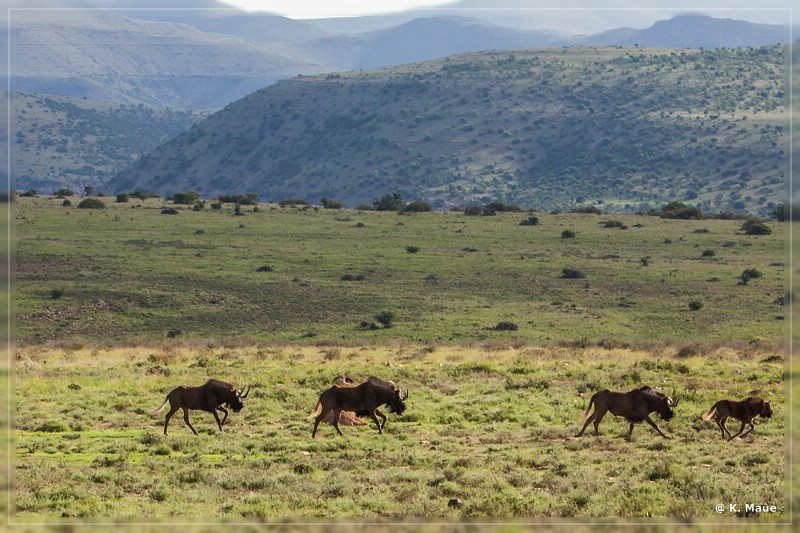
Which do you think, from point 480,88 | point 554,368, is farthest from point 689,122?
point 554,368

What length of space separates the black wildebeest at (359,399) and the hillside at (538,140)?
108567 millimetres

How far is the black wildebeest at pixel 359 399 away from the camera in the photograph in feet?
56.9

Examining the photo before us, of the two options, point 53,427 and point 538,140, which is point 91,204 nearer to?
point 53,427

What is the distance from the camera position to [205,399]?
17.8 m

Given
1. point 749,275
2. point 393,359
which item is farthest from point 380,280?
point 393,359

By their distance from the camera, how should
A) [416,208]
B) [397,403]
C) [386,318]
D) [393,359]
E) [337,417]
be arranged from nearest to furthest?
[337,417], [397,403], [393,359], [386,318], [416,208]

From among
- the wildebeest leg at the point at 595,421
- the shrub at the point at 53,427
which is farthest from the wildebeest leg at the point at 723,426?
the shrub at the point at 53,427

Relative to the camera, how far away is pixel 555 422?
758 inches

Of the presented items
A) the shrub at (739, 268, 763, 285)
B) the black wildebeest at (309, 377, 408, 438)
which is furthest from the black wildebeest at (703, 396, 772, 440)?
the shrub at (739, 268, 763, 285)

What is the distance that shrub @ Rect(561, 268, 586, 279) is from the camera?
5947cm

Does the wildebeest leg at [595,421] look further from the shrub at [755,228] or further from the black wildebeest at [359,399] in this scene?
the shrub at [755,228]

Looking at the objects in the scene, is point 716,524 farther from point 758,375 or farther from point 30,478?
point 758,375

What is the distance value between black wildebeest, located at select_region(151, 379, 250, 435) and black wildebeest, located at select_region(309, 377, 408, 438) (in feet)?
5.39

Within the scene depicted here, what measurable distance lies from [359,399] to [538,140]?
155503 millimetres
